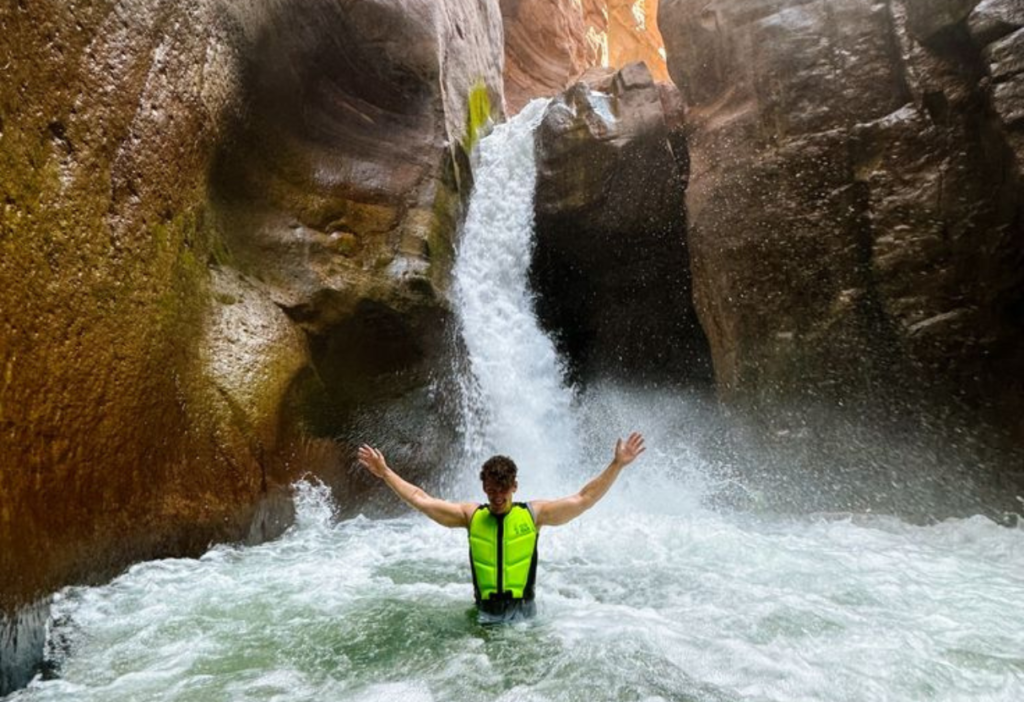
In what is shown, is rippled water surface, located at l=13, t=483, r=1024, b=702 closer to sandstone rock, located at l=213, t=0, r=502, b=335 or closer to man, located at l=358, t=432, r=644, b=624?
man, located at l=358, t=432, r=644, b=624

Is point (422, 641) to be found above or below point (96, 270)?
below

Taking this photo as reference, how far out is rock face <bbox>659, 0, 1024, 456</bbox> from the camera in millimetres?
6680

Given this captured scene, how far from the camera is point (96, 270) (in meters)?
4.85

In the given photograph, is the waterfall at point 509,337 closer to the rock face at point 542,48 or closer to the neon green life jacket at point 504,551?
the neon green life jacket at point 504,551

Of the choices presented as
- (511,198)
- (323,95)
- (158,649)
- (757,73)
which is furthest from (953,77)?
(158,649)

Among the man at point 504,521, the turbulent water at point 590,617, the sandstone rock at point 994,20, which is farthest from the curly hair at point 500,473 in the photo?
the sandstone rock at point 994,20

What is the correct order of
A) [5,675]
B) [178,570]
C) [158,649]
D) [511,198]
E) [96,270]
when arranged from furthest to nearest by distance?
[511,198], [178,570], [96,270], [158,649], [5,675]

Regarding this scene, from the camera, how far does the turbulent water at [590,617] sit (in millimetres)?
3338

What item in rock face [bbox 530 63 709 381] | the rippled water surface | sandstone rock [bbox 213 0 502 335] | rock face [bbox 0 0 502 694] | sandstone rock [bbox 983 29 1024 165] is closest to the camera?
the rippled water surface

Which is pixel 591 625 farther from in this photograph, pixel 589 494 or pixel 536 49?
pixel 536 49

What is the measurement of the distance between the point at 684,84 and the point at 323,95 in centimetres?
514

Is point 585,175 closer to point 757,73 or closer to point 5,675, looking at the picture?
point 757,73

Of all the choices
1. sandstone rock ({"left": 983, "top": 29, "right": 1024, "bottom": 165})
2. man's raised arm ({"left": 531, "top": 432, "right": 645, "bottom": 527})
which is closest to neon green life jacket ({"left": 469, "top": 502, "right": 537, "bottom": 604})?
man's raised arm ({"left": 531, "top": 432, "right": 645, "bottom": 527})

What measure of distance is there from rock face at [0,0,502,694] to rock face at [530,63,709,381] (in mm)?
1761
